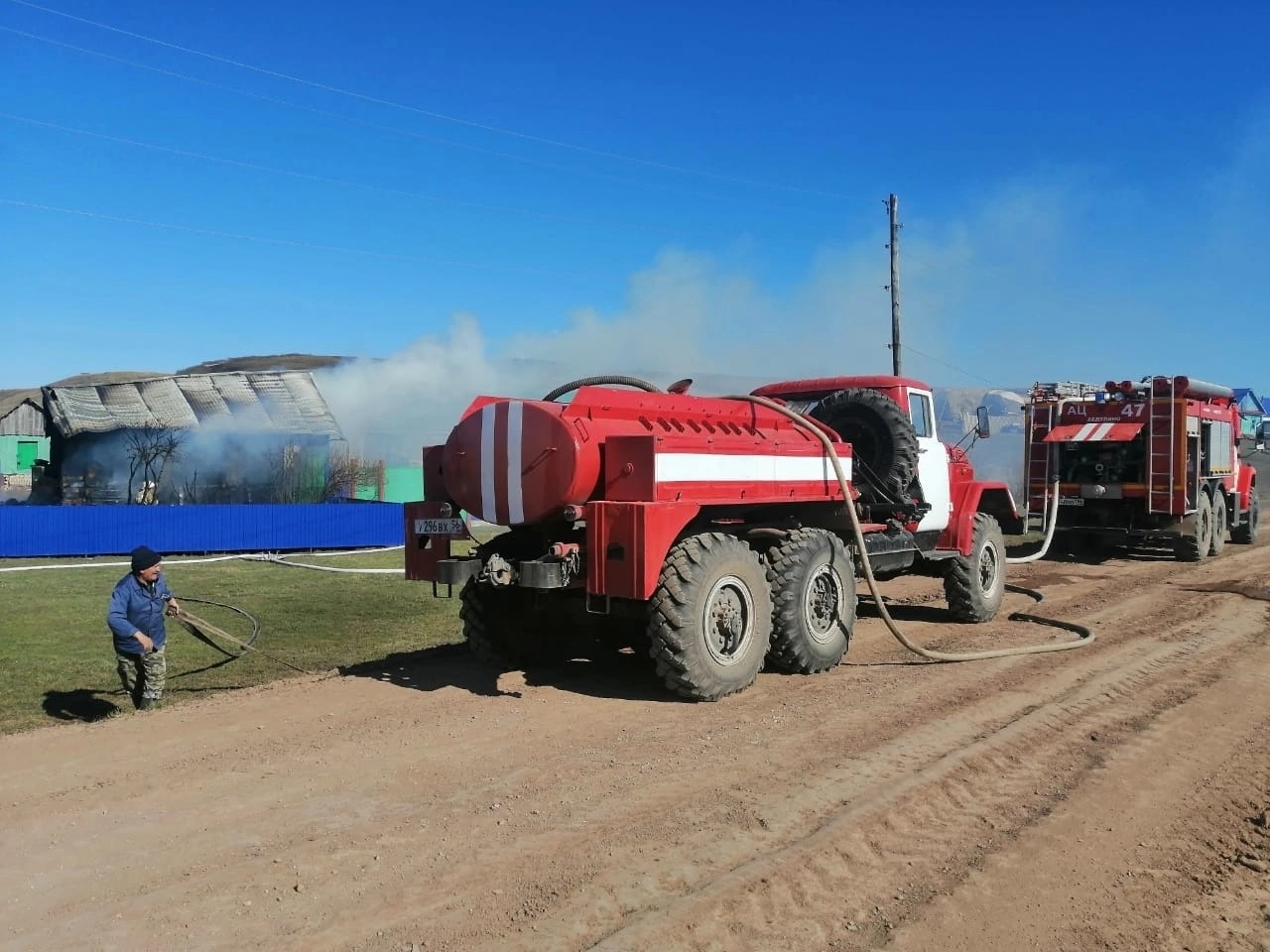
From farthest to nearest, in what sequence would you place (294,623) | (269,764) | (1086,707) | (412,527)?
(294,623) < (412,527) < (1086,707) < (269,764)

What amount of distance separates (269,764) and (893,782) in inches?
145

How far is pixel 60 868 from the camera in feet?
14.6

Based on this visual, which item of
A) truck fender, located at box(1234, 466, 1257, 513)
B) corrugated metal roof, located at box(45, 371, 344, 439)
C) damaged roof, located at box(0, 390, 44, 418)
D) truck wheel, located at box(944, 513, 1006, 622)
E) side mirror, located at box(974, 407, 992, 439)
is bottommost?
truck wheel, located at box(944, 513, 1006, 622)

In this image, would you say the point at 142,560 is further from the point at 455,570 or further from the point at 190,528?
the point at 190,528

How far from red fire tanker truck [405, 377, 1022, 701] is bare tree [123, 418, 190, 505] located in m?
22.2

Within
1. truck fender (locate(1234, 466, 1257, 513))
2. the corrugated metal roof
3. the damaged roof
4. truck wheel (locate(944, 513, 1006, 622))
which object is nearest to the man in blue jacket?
truck wheel (locate(944, 513, 1006, 622))

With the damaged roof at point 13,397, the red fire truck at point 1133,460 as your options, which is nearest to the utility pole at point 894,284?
the red fire truck at point 1133,460

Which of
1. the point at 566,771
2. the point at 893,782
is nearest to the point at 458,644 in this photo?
the point at 566,771

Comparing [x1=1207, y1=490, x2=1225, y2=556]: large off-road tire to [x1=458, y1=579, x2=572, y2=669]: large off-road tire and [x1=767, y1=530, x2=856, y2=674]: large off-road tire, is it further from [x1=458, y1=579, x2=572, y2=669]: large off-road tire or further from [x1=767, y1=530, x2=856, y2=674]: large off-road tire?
[x1=458, y1=579, x2=572, y2=669]: large off-road tire

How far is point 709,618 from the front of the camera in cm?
732

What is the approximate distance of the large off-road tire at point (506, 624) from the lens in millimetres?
8490

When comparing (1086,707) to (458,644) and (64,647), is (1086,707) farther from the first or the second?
(64,647)

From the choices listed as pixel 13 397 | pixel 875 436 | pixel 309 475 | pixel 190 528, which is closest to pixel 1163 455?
pixel 875 436

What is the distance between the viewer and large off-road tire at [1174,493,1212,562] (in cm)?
1730
